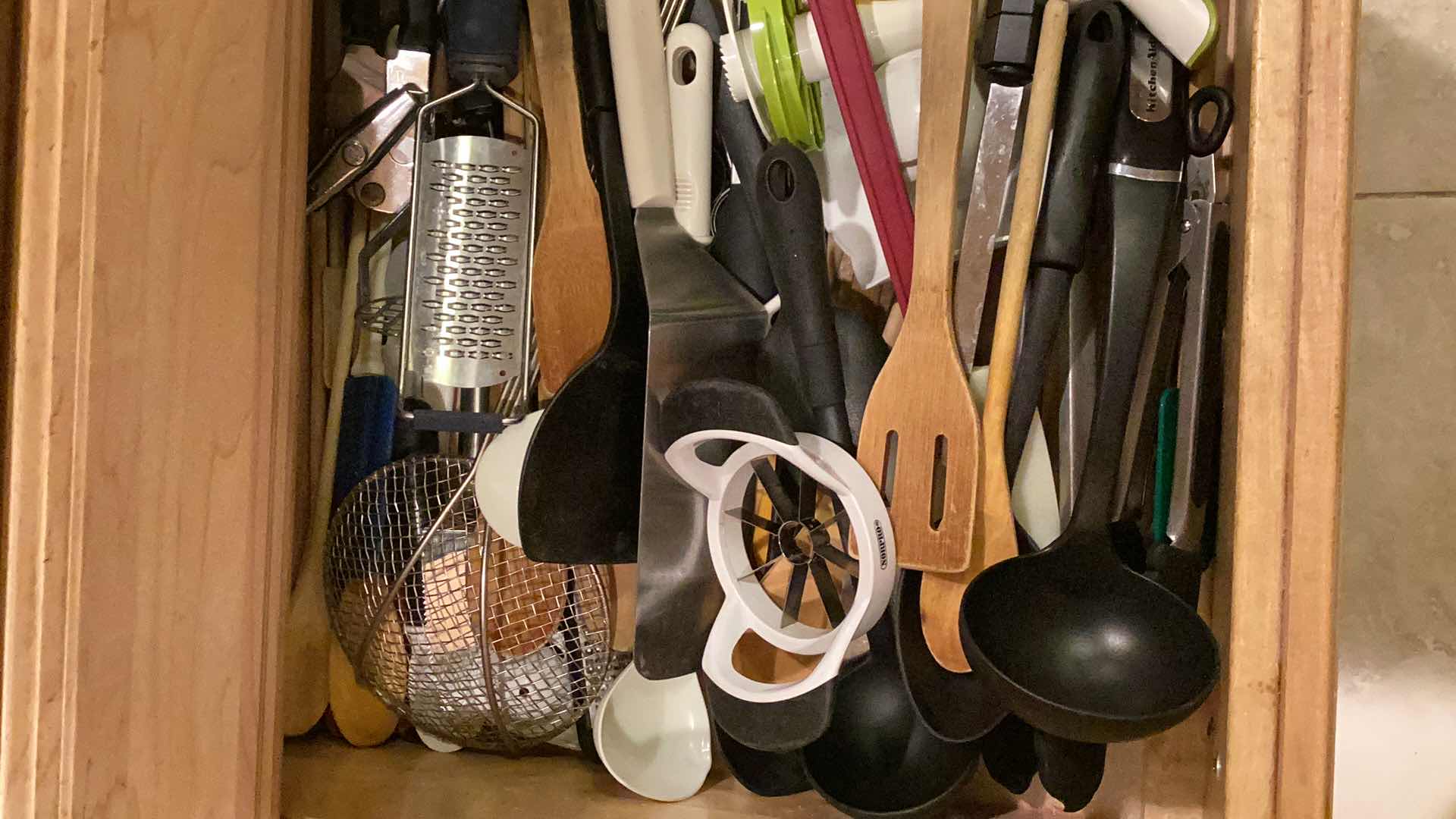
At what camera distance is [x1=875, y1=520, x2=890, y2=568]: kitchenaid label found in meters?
0.54

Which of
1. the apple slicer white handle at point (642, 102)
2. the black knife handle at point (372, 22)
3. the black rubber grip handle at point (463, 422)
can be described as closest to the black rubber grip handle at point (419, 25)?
the black knife handle at point (372, 22)

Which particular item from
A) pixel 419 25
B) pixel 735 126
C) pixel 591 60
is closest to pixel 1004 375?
pixel 735 126

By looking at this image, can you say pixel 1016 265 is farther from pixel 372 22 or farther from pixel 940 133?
pixel 372 22

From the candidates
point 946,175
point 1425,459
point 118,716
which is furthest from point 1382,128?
point 118,716

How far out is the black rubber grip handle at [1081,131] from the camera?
0.54 metres

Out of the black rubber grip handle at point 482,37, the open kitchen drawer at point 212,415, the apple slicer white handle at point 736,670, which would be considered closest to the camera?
the open kitchen drawer at point 212,415

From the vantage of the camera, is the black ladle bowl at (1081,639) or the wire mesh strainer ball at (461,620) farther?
the wire mesh strainer ball at (461,620)

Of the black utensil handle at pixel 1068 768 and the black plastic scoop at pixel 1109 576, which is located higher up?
the black plastic scoop at pixel 1109 576

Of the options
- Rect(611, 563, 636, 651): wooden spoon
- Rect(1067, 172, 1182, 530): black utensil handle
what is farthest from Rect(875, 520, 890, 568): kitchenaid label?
Rect(611, 563, 636, 651): wooden spoon

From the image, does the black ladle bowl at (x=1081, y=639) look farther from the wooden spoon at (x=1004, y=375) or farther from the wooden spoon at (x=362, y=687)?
the wooden spoon at (x=362, y=687)

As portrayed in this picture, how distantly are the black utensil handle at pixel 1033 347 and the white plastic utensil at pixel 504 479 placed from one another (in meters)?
0.30

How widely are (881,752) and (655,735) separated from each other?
167 millimetres

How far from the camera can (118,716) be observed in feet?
1.66

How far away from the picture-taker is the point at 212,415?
1.83 ft
